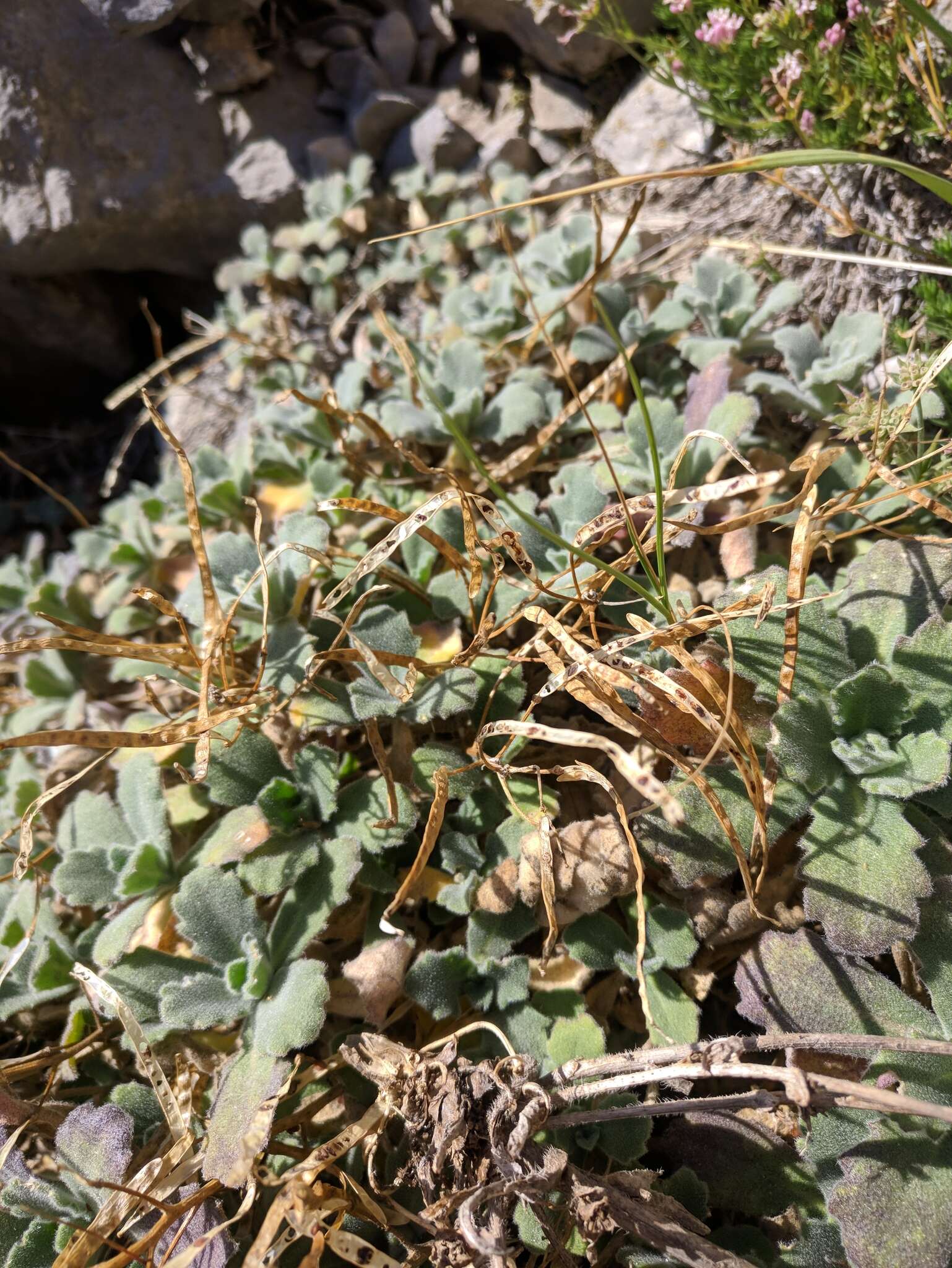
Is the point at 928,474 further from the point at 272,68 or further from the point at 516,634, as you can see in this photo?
A: the point at 272,68

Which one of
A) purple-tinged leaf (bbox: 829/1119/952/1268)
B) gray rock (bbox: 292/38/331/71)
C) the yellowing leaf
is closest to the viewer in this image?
purple-tinged leaf (bbox: 829/1119/952/1268)

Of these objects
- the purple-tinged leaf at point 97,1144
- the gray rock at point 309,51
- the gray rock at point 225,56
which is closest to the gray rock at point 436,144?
the gray rock at point 309,51

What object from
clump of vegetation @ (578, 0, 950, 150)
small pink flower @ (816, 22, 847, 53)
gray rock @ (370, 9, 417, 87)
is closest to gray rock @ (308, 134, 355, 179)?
gray rock @ (370, 9, 417, 87)

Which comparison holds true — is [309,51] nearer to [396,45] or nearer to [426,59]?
[396,45]

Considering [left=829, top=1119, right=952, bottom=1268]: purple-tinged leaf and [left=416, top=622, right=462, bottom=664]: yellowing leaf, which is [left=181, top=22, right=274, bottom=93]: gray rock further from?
[left=829, top=1119, right=952, bottom=1268]: purple-tinged leaf

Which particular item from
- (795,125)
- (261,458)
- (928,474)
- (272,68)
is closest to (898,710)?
(928,474)
